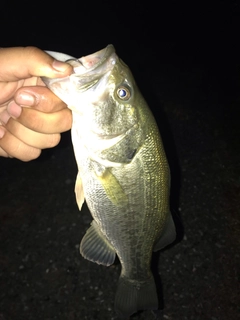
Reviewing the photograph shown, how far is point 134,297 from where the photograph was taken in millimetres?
1970

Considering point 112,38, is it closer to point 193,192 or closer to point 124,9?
point 124,9

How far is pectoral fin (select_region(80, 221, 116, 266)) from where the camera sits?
6.22 feet

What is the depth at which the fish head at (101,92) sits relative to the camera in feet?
5.13

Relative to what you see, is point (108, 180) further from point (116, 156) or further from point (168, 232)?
point (168, 232)

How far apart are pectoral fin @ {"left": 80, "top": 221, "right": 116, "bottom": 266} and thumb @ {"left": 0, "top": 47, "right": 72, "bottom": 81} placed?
798 mm

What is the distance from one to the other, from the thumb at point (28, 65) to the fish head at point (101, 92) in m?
0.04

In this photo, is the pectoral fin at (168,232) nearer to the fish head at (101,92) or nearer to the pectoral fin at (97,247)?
the pectoral fin at (97,247)

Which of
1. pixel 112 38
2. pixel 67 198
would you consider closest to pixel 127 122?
pixel 67 198

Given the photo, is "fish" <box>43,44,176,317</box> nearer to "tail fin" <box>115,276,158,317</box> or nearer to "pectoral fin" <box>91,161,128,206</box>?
"pectoral fin" <box>91,161,128,206</box>

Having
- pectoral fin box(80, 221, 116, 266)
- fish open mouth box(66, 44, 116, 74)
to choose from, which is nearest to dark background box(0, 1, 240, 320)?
pectoral fin box(80, 221, 116, 266)

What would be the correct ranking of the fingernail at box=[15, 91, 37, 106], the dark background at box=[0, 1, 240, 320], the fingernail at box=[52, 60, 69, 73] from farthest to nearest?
the dark background at box=[0, 1, 240, 320] < the fingernail at box=[15, 91, 37, 106] < the fingernail at box=[52, 60, 69, 73]

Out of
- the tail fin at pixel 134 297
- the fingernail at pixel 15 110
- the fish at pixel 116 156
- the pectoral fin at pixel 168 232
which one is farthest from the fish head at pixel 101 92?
the tail fin at pixel 134 297

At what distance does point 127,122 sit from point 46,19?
750 cm

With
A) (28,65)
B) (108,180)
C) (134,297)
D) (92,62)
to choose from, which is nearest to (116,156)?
(108,180)
